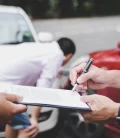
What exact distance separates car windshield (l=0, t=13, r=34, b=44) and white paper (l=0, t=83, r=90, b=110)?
9.16 feet

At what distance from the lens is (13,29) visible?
5566mm

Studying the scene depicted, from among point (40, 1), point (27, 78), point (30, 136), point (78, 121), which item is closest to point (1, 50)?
point (27, 78)

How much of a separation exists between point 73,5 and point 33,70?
903 inches

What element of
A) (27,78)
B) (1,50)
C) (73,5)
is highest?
(1,50)

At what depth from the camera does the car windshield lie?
5.37 meters

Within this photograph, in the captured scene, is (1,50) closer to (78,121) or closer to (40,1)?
(78,121)

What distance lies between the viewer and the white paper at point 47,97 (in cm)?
222

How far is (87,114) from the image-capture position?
90.7 inches

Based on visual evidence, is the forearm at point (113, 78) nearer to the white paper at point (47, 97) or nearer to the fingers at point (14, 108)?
the white paper at point (47, 97)

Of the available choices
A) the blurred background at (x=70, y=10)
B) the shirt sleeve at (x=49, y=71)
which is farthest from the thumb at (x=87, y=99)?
the blurred background at (x=70, y=10)

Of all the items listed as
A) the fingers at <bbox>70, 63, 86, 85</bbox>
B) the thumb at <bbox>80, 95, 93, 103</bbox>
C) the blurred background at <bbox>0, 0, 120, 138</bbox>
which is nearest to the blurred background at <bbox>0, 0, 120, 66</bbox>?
the blurred background at <bbox>0, 0, 120, 138</bbox>

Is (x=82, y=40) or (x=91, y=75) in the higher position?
(x=91, y=75)

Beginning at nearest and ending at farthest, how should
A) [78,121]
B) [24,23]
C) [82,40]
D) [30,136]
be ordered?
1. [30,136]
2. [78,121]
3. [24,23]
4. [82,40]

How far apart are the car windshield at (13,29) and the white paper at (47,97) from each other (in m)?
2.79
